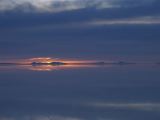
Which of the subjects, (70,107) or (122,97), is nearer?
(70,107)

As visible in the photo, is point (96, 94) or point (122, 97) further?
point (96, 94)

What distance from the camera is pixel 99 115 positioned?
988cm

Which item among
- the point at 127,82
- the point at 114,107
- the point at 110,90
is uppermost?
the point at 127,82

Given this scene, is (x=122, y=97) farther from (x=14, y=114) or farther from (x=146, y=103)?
(x=14, y=114)

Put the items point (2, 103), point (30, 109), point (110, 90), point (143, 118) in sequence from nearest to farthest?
point (143, 118) → point (30, 109) → point (2, 103) → point (110, 90)

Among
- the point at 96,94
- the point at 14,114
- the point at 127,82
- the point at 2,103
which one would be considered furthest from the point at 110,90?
the point at 14,114

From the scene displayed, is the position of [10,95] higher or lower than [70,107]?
higher

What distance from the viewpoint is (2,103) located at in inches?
454

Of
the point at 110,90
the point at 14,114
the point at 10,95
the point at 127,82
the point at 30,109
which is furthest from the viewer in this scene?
the point at 127,82

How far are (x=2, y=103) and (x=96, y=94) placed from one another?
8.16 feet

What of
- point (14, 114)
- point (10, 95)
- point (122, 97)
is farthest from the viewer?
point (10, 95)

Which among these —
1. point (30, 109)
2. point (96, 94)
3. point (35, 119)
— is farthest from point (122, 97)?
point (35, 119)

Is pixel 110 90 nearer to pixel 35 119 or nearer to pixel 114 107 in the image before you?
pixel 114 107

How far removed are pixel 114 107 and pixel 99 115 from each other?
3.10 ft
